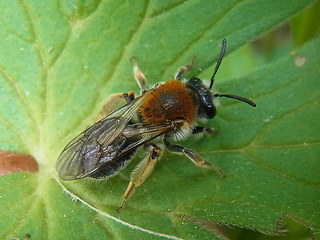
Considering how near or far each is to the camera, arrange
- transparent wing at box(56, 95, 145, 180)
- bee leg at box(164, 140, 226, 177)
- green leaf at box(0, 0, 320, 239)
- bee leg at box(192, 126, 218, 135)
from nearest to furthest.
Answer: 1. transparent wing at box(56, 95, 145, 180)
2. green leaf at box(0, 0, 320, 239)
3. bee leg at box(164, 140, 226, 177)
4. bee leg at box(192, 126, 218, 135)

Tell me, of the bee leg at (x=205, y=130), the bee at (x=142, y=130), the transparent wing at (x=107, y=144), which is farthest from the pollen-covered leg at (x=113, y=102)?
the bee leg at (x=205, y=130)

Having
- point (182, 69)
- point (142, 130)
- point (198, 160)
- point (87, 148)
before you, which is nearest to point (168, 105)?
point (142, 130)

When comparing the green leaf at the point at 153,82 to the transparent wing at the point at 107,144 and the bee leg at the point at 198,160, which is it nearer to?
the bee leg at the point at 198,160

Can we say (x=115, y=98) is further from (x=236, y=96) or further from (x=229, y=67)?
(x=229, y=67)

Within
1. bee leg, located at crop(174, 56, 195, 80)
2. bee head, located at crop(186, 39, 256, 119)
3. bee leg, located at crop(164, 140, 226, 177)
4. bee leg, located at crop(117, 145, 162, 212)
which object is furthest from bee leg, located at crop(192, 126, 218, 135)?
bee leg, located at crop(174, 56, 195, 80)

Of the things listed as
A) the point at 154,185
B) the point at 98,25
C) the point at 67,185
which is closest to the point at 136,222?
the point at 154,185

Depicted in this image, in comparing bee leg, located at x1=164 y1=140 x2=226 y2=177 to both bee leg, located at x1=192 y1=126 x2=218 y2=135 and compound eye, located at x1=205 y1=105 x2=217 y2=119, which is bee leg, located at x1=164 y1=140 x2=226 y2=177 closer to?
bee leg, located at x1=192 y1=126 x2=218 y2=135

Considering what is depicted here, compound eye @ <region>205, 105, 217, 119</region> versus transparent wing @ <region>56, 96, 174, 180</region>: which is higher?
transparent wing @ <region>56, 96, 174, 180</region>
